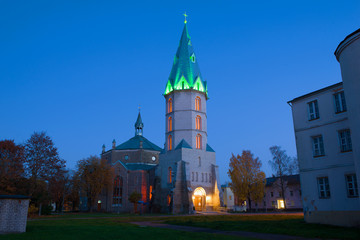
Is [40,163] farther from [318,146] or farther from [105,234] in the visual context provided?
[318,146]

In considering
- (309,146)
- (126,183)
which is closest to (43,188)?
(126,183)

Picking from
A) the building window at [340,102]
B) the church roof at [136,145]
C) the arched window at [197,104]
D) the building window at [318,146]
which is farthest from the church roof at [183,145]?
the building window at [340,102]

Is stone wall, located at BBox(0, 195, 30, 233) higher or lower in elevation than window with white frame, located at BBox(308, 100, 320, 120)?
lower

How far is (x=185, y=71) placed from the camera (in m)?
51.7

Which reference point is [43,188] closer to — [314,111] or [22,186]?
[22,186]

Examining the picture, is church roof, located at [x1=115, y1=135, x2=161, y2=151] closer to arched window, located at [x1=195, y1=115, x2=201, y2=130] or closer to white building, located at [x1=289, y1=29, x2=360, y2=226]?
arched window, located at [x1=195, y1=115, x2=201, y2=130]

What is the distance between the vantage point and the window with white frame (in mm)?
21422

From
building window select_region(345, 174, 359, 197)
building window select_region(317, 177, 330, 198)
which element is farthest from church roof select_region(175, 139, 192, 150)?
building window select_region(345, 174, 359, 197)

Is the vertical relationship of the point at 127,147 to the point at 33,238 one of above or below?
above

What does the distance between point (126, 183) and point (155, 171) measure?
271 inches

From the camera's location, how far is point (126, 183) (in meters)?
54.5

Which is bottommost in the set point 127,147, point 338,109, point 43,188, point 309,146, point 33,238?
point 33,238

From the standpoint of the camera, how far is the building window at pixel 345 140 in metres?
19.0

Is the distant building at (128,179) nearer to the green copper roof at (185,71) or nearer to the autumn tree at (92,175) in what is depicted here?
the autumn tree at (92,175)
